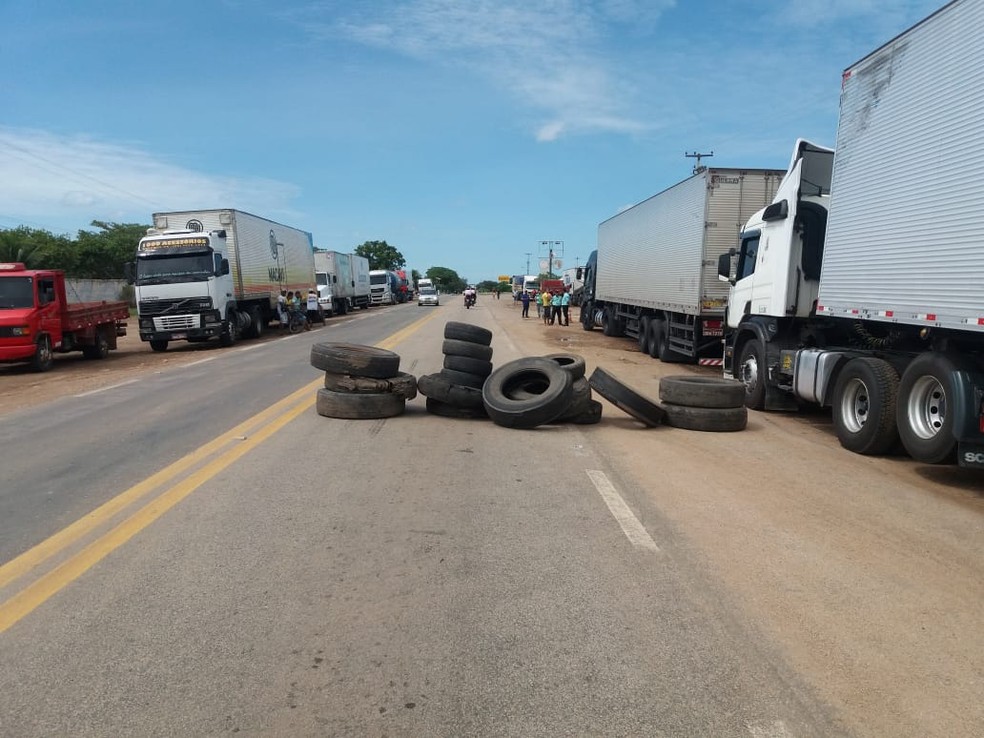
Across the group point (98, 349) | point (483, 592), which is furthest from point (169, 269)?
point (483, 592)

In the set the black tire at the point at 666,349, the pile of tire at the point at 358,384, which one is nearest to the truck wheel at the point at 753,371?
the pile of tire at the point at 358,384

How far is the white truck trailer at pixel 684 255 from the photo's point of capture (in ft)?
51.0

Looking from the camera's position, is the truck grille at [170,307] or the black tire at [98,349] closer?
the black tire at [98,349]

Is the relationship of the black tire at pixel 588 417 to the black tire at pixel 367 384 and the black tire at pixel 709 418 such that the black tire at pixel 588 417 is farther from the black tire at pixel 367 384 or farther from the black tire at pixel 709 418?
the black tire at pixel 367 384

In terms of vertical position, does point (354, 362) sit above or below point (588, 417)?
above

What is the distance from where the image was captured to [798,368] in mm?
9633

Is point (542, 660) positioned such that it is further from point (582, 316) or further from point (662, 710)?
point (582, 316)

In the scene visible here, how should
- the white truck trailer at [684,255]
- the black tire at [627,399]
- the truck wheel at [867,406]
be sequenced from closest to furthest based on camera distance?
the truck wheel at [867,406]
the black tire at [627,399]
the white truck trailer at [684,255]

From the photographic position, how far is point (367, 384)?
29.8ft

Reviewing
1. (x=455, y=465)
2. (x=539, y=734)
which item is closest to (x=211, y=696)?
(x=539, y=734)

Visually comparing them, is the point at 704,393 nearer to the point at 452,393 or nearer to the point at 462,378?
the point at 462,378

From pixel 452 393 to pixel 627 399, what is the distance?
226 centimetres

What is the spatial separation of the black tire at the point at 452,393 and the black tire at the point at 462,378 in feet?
0.18

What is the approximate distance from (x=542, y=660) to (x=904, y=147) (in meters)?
6.83
